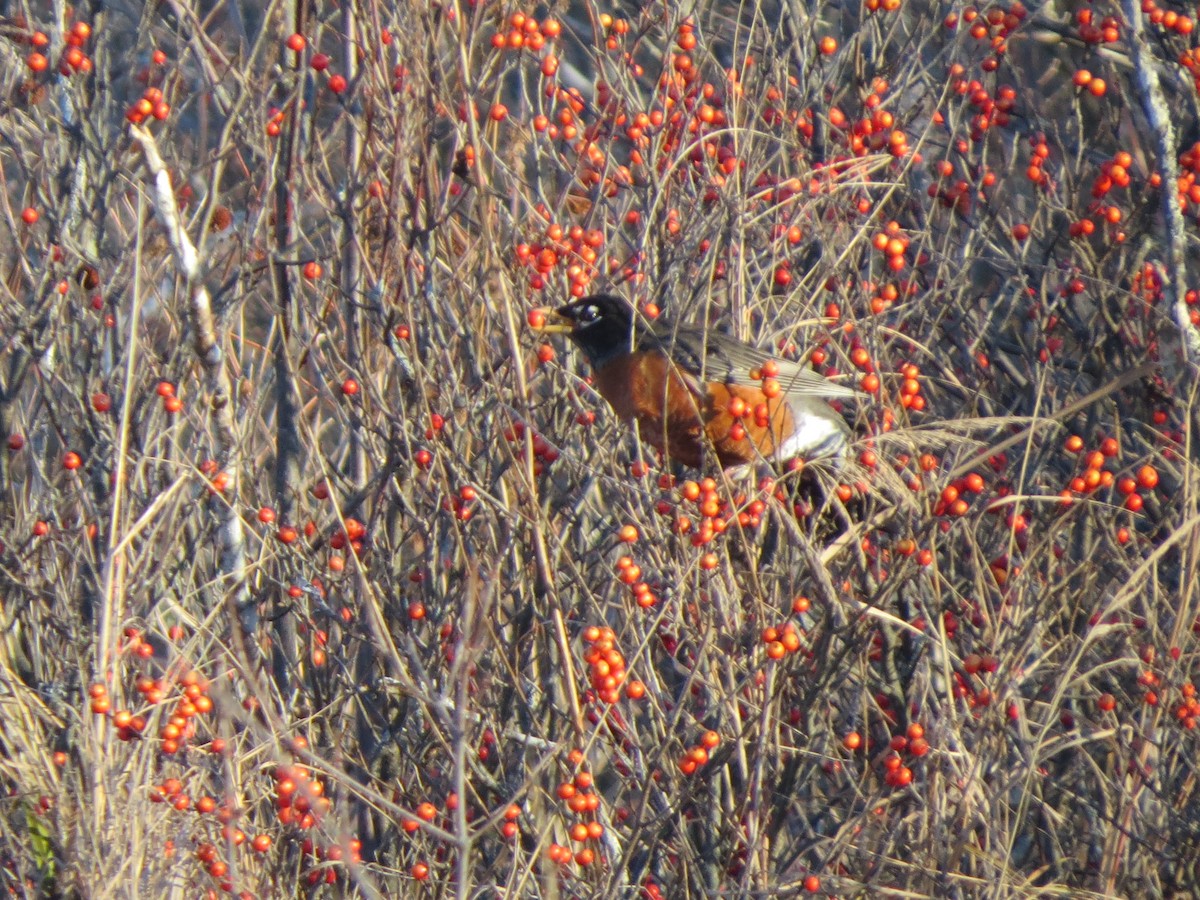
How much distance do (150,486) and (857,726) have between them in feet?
6.80

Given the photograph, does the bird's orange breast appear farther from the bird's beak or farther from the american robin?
the bird's beak

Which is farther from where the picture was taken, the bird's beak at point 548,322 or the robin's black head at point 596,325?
the robin's black head at point 596,325

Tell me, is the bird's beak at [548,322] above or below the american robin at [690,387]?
above

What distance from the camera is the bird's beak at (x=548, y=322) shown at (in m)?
3.74

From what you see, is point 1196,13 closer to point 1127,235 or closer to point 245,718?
point 1127,235

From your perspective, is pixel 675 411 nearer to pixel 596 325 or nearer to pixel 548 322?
pixel 596 325

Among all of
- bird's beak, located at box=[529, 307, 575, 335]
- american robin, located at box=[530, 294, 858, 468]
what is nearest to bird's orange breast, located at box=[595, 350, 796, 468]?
american robin, located at box=[530, 294, 858, 468]

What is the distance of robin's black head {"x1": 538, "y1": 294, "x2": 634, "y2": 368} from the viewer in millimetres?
4137

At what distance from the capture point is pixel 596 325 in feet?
14.4

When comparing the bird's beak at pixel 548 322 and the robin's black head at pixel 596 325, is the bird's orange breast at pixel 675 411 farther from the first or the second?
the bird's beak at pixel 548 322

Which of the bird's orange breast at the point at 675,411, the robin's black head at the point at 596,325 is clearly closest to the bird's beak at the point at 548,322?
the robin's black head at the point at 596,325

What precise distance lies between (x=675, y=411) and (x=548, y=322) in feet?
1.62

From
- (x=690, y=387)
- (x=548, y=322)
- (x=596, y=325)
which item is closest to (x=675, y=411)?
(x=690, y=387)

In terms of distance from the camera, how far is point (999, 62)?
5082mm
